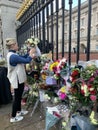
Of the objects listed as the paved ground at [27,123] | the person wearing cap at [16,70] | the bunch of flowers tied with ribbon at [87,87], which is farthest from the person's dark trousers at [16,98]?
the bunch of flowers tied with ribbon at [87,87]

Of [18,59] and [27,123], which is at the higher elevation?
[18,59]

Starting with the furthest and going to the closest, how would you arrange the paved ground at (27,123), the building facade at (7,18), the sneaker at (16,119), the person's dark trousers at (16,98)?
1. the building facade at (7,18)
2. the person's dark trousers at (16,98)
3. the sneaker at (16,119)
4. the paved ground at (27,123)

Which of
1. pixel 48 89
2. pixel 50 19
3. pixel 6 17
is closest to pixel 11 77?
pixel 48 89

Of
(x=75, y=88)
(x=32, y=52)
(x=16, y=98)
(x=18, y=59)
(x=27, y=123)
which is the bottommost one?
(x=27, y=123)

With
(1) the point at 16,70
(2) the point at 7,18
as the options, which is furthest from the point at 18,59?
(2) the point at 7,18

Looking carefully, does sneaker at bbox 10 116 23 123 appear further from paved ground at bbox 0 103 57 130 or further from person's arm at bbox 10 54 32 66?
person's arm at bbox 10 54 32 66

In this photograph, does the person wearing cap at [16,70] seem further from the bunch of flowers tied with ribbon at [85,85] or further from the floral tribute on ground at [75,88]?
the bunch of flowers tied with ribbon at [85,85]

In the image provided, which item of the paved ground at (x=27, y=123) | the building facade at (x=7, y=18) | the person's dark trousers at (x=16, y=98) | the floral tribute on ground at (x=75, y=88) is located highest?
the building facade at (x=7, y=18)

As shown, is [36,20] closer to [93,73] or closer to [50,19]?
[50,19]

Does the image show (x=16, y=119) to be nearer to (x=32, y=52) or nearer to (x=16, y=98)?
(x=16, y=98)

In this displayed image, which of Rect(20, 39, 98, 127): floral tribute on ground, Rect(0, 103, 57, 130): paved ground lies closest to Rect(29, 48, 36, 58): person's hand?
Rect(20, 39, 98, 127): floral tribute on ground

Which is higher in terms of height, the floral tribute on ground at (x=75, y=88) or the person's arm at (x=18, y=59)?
the person's arm at (x=18, y=59)

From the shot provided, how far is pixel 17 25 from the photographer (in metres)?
5.88

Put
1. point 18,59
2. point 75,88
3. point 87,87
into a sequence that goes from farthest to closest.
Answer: point 18,59 < point 75,88 < point 87,87
